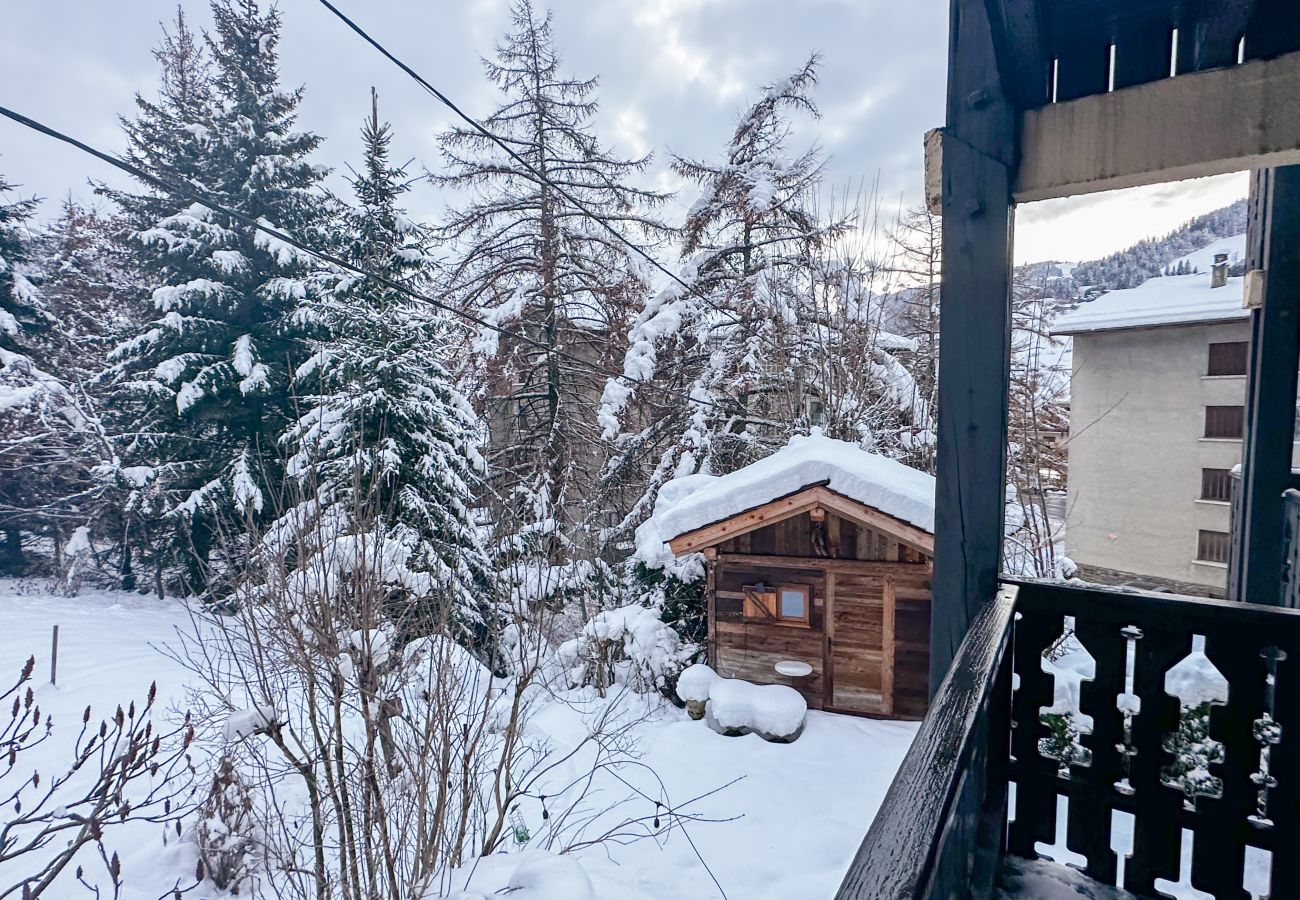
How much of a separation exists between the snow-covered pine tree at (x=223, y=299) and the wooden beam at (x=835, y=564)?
31.1 feet

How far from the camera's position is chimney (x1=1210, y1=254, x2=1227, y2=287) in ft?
54.2

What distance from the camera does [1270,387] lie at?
3.35 metres

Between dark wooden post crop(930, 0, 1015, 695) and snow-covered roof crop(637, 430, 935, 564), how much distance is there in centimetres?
500

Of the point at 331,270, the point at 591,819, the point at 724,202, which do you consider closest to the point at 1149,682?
the point at 591,819

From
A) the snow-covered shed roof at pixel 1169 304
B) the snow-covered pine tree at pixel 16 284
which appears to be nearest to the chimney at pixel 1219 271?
the snow-covered shed roof at pixel 1169 304

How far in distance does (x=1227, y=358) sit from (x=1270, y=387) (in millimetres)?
16971

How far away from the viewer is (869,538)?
24.8ft

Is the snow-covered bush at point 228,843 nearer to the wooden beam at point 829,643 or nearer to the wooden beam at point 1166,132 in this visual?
the wooden beam at point 829,643

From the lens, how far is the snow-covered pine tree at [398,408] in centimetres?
853

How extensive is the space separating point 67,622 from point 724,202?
14.6 meters

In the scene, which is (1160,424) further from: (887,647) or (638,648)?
(638,648)

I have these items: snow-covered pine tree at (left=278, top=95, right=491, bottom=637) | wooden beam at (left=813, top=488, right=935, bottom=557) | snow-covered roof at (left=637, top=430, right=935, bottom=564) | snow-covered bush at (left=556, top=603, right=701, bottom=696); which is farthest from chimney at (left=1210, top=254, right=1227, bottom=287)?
snow-covered pine tree at (left=278, top=95, right=491, bottom=637)

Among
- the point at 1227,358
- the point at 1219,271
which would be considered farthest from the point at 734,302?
the point at 1219,271

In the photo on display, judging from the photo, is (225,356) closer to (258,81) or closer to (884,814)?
(258,81)
